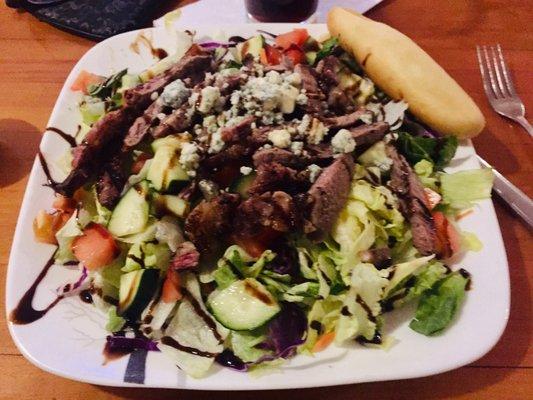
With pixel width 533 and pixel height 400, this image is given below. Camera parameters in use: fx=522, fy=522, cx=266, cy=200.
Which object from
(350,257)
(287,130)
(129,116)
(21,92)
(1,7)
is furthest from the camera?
(1,7)

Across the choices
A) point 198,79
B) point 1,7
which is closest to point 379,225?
point 198,79

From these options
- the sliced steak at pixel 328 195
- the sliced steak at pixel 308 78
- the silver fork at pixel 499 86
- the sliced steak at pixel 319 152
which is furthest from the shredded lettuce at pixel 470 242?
the silver fork at pixel 499 86

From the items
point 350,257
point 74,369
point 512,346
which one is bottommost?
point 512,346

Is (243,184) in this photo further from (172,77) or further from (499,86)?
(499,86)

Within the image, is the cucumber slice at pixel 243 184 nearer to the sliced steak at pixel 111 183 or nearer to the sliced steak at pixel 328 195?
the sliced steak at pixel 328 195

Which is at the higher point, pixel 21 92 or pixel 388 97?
pixel 388 97

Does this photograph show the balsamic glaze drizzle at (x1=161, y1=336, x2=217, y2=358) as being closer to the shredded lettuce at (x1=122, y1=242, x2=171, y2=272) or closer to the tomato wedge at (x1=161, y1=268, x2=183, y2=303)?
the tomato wedge at (x1=161, y1=268, x2=183, y2=303)

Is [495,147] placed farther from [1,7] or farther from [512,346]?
[1,7]

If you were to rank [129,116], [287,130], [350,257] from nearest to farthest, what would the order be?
[350,257] < [287,130] < [129,116]
